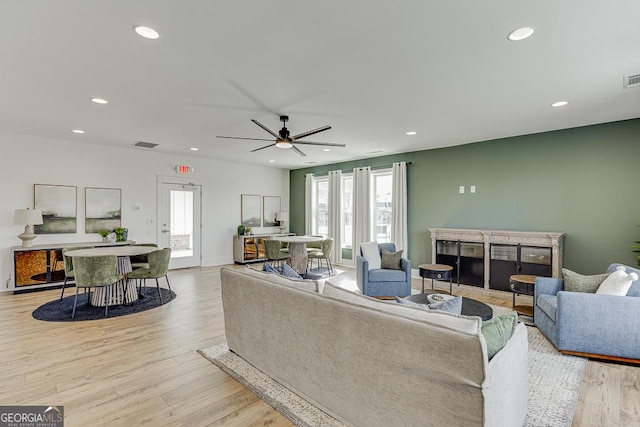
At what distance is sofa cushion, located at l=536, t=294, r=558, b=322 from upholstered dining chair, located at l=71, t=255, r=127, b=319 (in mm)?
5179

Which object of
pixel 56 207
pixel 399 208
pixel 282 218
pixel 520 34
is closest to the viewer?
pixel 520 34

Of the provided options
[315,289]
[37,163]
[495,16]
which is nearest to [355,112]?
[495,16]

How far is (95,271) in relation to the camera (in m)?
4.22

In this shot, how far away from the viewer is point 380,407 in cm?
→ 178

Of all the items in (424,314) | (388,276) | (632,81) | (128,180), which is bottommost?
(388,276)

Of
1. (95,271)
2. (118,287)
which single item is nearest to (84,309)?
(118,287)

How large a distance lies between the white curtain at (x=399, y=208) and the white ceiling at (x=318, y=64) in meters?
1.99

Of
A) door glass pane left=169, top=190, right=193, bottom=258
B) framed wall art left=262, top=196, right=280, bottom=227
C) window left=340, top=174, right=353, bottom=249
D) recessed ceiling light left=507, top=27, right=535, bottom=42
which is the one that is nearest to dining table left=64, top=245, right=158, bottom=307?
door glass pane left=169, top=190, right=193, bottom=258

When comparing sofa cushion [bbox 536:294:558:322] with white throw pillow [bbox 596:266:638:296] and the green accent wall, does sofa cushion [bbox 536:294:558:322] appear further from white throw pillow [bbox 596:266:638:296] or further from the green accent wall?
the green accent wall

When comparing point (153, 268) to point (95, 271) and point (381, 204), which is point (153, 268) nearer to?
point (95, 271)

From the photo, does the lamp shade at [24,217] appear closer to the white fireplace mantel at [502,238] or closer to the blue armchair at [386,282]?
the blue armchair at [386,282]

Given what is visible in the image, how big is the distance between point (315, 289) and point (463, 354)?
1.13 meters

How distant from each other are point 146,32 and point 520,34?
9.00 ft

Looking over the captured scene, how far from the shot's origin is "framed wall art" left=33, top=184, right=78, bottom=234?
5746mm
